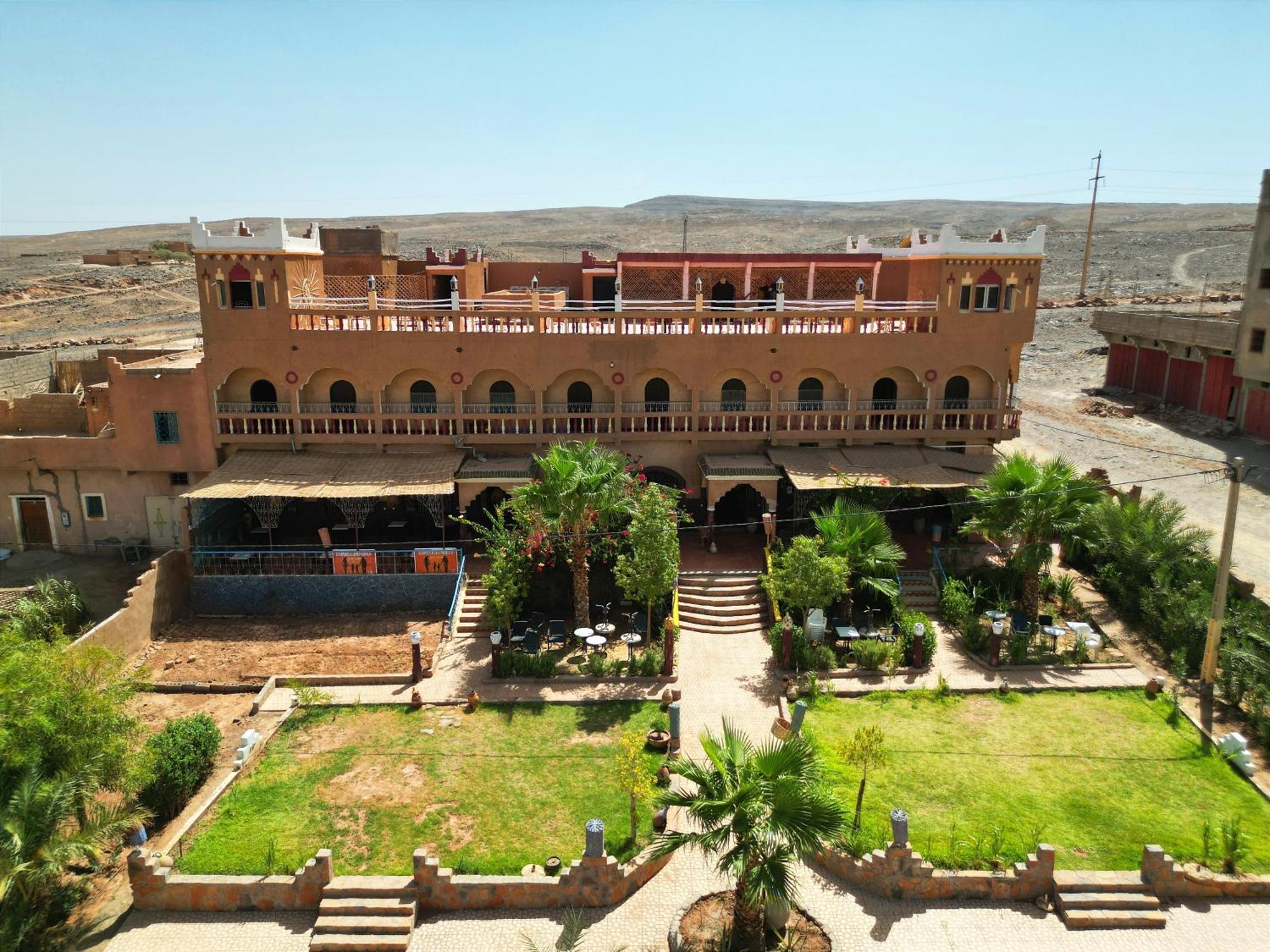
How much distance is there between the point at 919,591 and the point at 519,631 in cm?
1073

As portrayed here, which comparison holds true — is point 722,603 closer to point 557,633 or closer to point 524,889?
point 557,633

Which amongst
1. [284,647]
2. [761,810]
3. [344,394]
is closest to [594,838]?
[761,810]

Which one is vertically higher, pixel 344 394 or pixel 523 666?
pixel 344 394

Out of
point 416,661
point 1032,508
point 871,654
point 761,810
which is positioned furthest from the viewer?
point 1032,508

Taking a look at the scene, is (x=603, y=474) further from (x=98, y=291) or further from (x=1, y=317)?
(x=98, y=291)

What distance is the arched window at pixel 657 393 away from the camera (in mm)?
26984

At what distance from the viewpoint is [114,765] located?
46.5 ft

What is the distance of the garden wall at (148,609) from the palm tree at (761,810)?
50.2ft

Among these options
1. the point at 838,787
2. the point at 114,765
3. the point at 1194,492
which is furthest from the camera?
the point at 1194,492

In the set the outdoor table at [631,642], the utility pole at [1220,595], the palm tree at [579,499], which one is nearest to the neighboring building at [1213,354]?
the utility pole at [1220,595]

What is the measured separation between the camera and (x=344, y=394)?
2684cm

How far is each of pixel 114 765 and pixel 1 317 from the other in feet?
194

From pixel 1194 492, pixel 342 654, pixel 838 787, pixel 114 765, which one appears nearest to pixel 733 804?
pixel 838 787

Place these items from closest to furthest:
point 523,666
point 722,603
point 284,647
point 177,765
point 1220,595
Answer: point 177,765
point 1220,595
point 523,666
point 284,647
point 722,603
